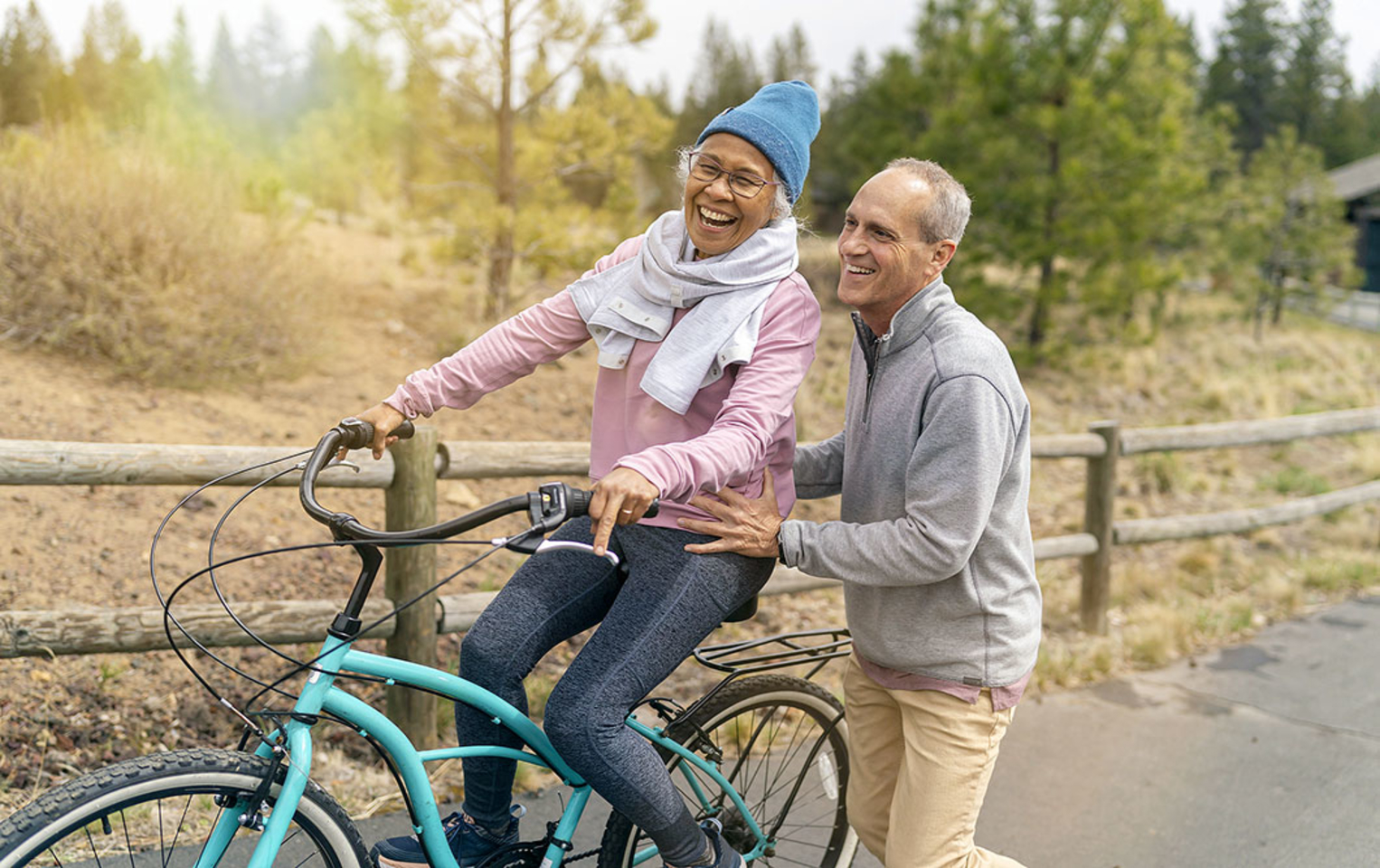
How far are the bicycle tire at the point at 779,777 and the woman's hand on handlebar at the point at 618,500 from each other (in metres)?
0.80

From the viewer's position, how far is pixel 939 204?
2.19 metres

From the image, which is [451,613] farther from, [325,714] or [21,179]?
[21,179]

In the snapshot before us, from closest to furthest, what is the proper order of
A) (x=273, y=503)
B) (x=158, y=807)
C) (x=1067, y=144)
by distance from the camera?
(x=158, y=807) → (x=273, y=503) → (x=1067, y=144)

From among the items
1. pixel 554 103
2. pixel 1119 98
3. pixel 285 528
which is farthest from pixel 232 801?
pixel 1119 98

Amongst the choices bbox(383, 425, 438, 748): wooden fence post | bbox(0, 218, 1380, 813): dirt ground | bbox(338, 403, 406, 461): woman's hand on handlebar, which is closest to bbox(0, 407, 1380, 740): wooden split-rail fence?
bbox(383, 425, 438, 748): wooden fence post

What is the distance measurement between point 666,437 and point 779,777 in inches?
44.8

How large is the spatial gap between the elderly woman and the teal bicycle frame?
0.08 metres

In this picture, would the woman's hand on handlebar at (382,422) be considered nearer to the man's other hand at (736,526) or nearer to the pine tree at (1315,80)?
the man's other hand at (736,526)

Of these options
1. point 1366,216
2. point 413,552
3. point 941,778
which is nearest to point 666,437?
point 941,778

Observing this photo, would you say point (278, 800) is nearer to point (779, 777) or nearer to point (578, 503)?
point (578, 503)

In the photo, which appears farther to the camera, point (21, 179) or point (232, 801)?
point (21, 179)

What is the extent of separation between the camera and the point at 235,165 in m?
10.1

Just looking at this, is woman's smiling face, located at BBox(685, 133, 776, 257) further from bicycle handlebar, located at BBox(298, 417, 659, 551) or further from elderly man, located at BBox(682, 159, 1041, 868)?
bicycle handlebar, located at BBox(298, 417, 659, 551)

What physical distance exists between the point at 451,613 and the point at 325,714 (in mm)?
1668
